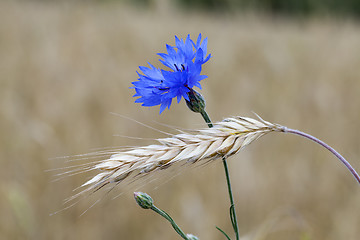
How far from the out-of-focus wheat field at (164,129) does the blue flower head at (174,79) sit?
0.45 m

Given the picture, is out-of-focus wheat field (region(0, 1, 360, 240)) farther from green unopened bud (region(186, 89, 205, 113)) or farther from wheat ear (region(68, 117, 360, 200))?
wheat ear (region(68, 117, 360, 200))

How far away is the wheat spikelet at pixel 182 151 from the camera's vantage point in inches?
20.0

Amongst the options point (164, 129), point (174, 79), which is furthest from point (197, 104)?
point (164, 129)

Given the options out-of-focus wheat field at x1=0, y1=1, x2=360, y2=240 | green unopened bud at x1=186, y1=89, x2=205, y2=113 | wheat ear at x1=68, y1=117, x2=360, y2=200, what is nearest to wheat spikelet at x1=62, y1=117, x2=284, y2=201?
wheat ear at x1=68, y1=117, x2=360, y2=200

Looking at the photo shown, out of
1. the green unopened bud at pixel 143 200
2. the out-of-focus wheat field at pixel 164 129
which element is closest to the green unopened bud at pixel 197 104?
the green unopened bud at pixel 143 200

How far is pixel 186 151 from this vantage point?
0.53 m

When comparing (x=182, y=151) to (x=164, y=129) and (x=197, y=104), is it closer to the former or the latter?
(x=197, y=104)

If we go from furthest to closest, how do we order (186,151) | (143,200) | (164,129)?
(164,129), (143,200), (186,151)

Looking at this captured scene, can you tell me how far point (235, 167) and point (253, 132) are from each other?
182 cm

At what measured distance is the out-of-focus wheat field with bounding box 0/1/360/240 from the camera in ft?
6.81

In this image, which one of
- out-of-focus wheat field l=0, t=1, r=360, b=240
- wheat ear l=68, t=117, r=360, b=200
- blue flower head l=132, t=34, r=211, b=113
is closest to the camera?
wheat ear l=68, t=117, r=360, b=200

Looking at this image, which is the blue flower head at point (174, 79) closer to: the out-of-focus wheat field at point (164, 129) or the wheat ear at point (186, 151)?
the wheat ear at point (186, 151)

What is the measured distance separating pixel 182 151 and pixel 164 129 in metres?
2.16

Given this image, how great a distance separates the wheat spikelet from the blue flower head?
0.09 metres
